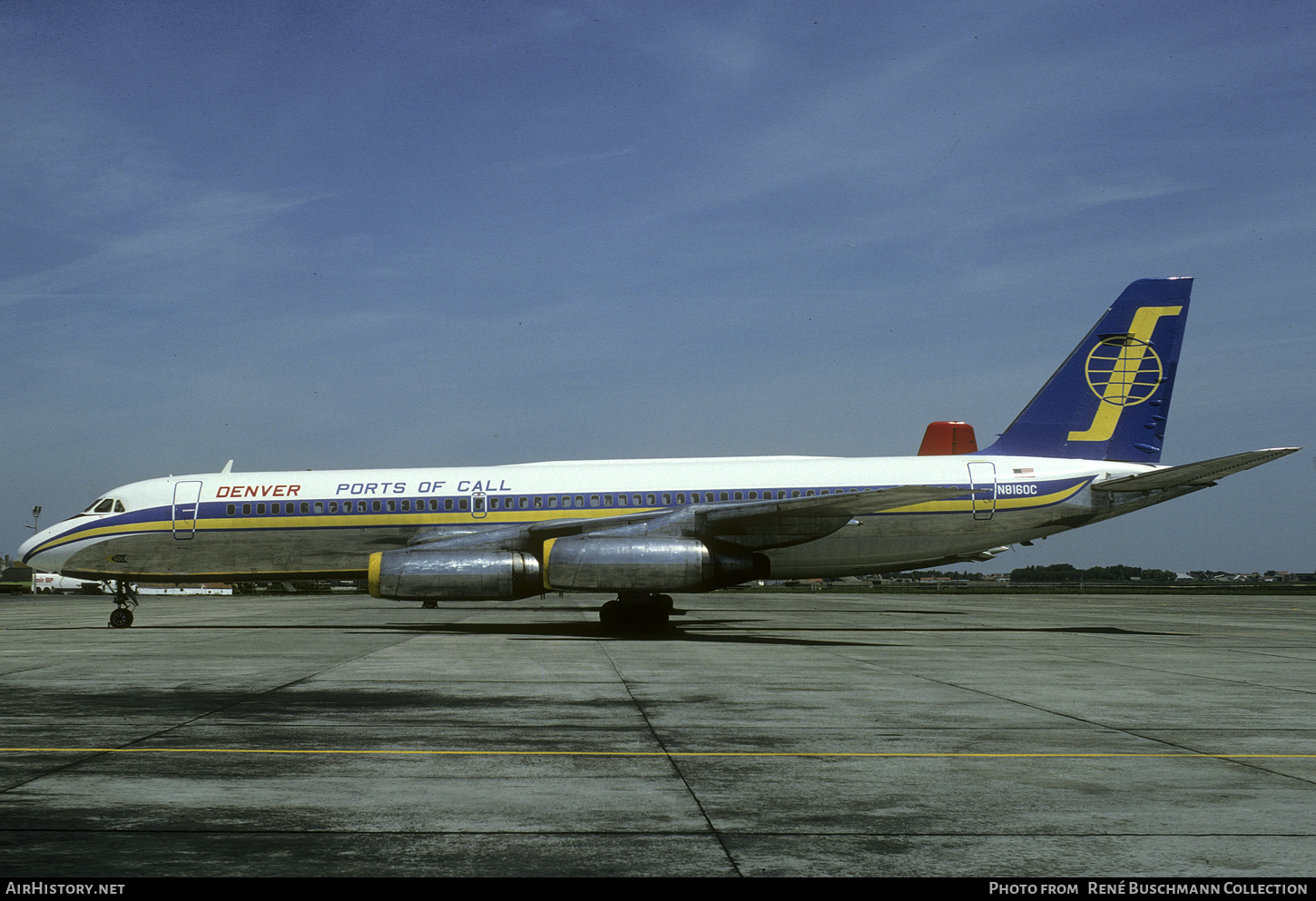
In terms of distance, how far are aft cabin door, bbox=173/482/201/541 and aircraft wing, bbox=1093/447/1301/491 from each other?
22.0 metres

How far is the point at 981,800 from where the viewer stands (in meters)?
6.04

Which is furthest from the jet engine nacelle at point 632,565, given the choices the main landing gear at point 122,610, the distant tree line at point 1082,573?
the distant tree line at point 1082,573

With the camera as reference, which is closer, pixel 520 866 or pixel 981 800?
pixel 520 866

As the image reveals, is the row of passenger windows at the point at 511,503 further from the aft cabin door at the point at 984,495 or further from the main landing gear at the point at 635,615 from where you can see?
the aft cabin door at the point at 984,495

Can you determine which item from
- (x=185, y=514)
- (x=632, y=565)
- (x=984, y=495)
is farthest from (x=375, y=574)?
(x=984, y=495)

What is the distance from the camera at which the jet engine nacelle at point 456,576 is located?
20016mm

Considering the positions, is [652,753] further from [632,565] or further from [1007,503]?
[1007,503]

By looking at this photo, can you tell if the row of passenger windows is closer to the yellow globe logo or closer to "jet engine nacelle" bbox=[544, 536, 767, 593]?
"jet engine nacelle" bbox=[544, 536, 767, 593]

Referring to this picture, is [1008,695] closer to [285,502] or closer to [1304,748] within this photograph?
[1304,748]

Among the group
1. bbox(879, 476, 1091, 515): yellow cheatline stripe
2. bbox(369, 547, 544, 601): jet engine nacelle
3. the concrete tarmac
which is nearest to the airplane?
bbox(879, 476, 1091, 515): yellow cheatline stripe

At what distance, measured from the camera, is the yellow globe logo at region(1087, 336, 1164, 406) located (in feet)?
82.9

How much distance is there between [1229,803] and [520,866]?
4372 millimetres

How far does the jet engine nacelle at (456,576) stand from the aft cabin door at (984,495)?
34.7ft

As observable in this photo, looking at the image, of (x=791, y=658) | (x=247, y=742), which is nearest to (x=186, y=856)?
(x=247, y=742)
